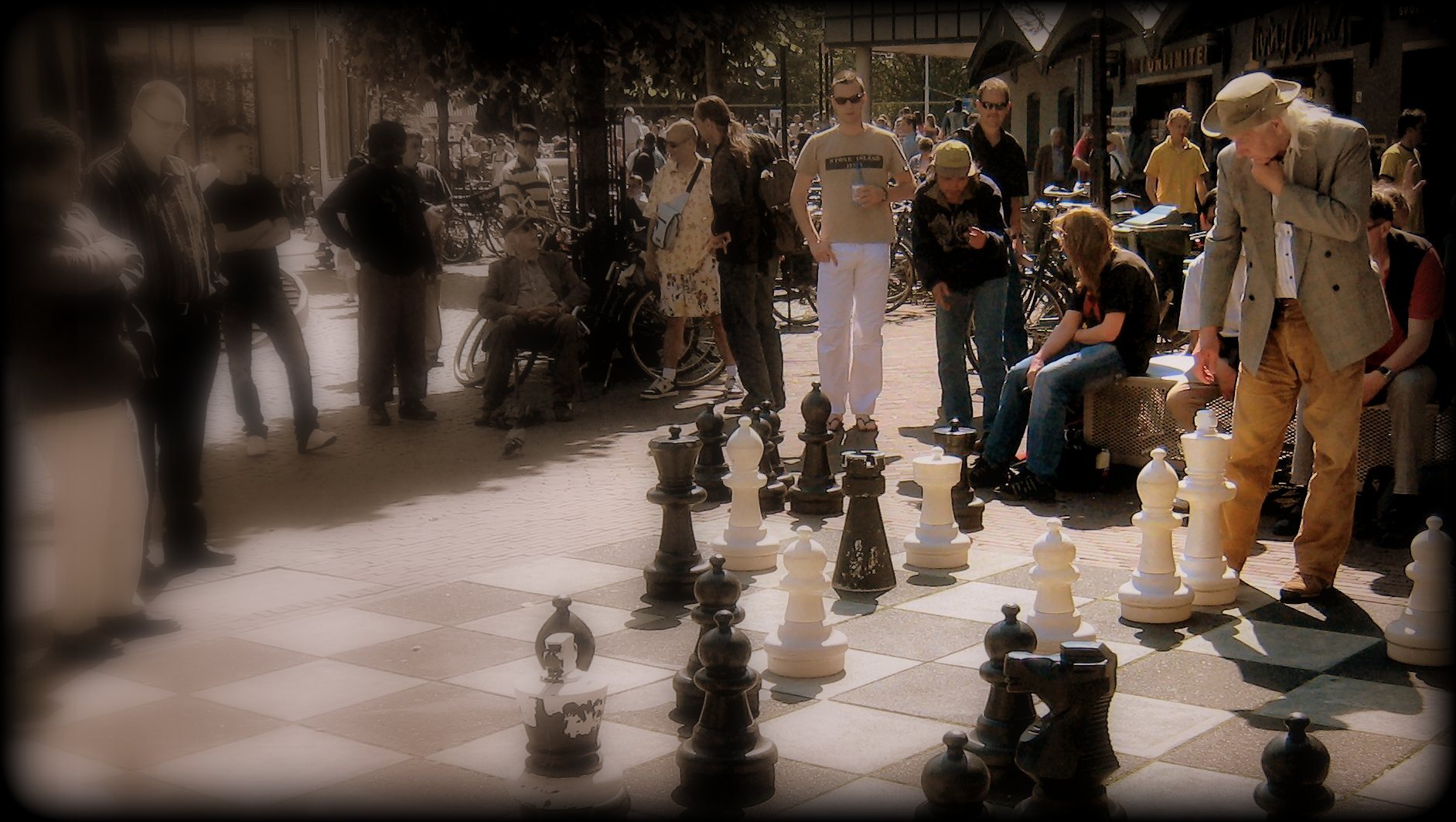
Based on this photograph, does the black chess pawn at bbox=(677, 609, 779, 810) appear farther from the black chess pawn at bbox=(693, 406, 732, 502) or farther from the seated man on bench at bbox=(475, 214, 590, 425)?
the seated man on bench at bbox=(475, 214, 590, 425)

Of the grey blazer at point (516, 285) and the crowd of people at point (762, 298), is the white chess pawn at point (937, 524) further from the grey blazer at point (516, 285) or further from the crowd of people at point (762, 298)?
the grey blazer at point (516, 285)

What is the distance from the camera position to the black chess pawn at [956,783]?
131 inches

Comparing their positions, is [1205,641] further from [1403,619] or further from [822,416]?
[822,416]

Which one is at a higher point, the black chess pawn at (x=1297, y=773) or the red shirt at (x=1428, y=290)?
the red shirt at (x=1428, y=290)

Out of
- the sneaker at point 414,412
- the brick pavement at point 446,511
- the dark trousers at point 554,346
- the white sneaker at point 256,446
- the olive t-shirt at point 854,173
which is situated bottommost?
the brick pavement at point 446,511

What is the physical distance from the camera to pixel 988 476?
8133mm

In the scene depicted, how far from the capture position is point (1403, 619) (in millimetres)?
5027

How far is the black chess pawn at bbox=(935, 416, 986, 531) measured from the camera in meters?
6.74

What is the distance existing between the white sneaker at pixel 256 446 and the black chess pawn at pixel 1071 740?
693 centimetres

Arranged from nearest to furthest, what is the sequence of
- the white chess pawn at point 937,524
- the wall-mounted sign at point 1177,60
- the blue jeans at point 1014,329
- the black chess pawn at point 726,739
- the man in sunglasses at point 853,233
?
the black chess pawn at point 726,739 < the white chess pawn at point 937,524 < the man in sunglasses at point 853,233 < the blue jeans at point 1014,329 < the wall-mounted sign at point 1177,60

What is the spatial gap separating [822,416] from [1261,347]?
7.11 ft

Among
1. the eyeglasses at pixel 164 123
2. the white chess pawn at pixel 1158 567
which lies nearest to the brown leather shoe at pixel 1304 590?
the white chess pawn at pixel 1158 567

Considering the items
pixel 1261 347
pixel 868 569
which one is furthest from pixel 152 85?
pixel 1261 347

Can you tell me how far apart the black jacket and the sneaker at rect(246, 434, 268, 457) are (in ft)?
14.0
